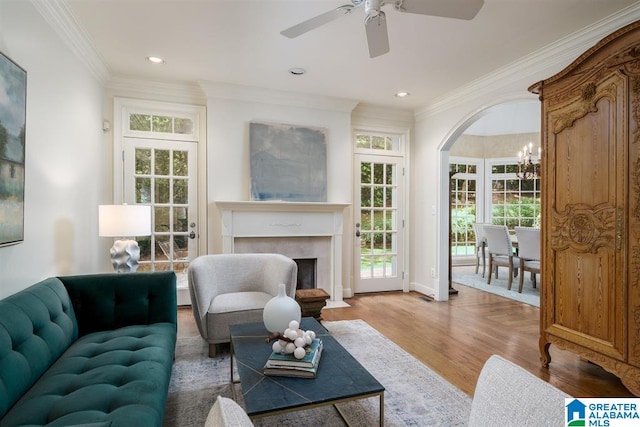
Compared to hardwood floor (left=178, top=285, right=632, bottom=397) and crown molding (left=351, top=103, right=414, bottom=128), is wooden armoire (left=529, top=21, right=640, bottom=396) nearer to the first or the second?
hardwood floor (left=178, top=285, right=632, bottom=397)

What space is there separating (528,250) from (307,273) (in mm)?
3265

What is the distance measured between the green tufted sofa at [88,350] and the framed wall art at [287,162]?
1911 mm

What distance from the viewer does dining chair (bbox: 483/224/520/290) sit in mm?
5227

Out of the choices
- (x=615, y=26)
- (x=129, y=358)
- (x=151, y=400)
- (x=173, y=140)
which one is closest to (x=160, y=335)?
(x=129, y=358)

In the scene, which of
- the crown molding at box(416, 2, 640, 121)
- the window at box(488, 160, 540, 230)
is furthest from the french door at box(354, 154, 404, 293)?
the window at box(488, 160, 540, 230)

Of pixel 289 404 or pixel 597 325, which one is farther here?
pixel 597 325

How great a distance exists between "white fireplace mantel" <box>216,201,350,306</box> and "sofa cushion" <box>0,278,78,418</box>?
2.01m

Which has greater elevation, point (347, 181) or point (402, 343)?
point (347, 181)

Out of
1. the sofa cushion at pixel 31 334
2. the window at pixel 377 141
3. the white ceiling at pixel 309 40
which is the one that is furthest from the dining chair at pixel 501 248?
the sofa cushion at pixel 31 334

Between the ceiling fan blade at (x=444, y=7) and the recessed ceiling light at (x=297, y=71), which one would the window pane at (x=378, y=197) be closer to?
the recessed ceiling light at (x=297, y=71)

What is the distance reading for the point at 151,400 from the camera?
4.50ft

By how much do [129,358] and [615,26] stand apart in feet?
12.9

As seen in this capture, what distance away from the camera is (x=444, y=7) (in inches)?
72.0

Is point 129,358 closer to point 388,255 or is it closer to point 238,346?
point 238,346
